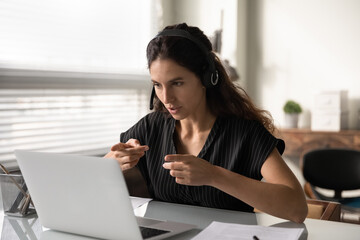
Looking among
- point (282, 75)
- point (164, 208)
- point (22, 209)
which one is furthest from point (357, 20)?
point (22, 209)

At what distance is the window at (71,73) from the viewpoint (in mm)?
2510

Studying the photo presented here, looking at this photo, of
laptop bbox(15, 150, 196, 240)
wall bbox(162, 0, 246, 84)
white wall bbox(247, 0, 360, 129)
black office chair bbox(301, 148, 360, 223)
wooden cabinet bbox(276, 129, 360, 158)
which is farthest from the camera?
wall bbox(162, 0, 246, 84)

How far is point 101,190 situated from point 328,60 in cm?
317

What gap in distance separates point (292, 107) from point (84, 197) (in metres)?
2.93

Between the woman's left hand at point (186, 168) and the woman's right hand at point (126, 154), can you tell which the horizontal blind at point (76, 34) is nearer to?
the woman's right hand at point (126, 154)

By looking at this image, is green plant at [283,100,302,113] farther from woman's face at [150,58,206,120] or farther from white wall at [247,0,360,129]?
woman's face at [150,58,206,120]

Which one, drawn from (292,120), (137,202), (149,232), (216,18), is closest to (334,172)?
(292,120)

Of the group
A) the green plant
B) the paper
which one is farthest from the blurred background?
the paper

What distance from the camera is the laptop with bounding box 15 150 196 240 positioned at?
106 cm

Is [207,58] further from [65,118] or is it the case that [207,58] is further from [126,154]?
[65,118]

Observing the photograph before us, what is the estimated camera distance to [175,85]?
1610 millimetres

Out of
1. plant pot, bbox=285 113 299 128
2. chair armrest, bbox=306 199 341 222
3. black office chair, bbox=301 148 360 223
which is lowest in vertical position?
black office chair, bbox=301 148 360 223

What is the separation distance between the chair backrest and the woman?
146 cm

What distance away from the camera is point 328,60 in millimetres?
3832
